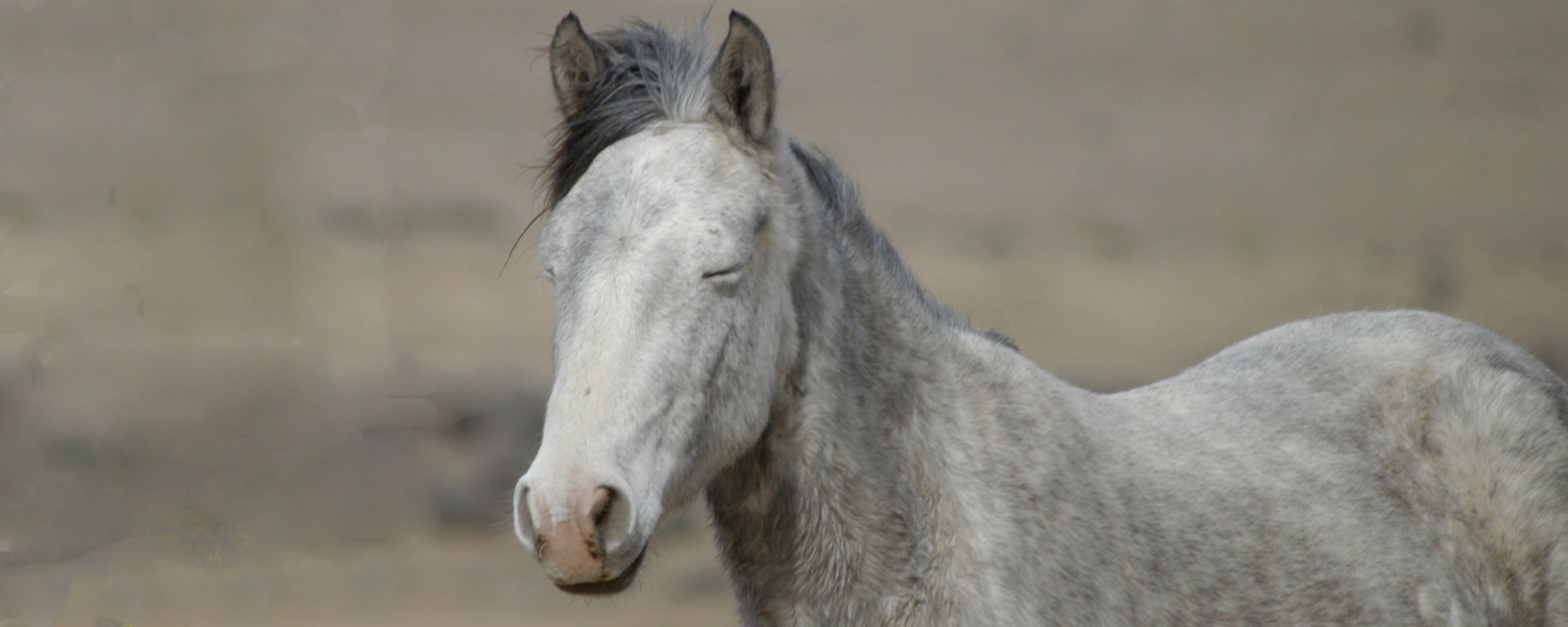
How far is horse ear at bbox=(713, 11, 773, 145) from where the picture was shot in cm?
212

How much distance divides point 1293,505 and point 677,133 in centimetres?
159

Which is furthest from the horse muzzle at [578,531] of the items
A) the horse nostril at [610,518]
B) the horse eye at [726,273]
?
the horse eye at [726,273]

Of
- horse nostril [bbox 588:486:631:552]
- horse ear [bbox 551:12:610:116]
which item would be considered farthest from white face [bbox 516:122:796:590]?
horse ear [bbox 551:12:610:116]

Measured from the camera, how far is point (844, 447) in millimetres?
2119

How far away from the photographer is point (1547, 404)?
9.91ft

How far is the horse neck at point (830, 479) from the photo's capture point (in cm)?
210

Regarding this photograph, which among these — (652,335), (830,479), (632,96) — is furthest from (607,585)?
(632,96)

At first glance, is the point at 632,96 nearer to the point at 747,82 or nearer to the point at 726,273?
the point at 747,82

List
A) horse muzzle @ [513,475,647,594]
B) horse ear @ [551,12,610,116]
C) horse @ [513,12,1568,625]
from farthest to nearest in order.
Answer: horse ear @ [551,12,610,116] < horse @ [513,12,1568,625] < horse muzzle @ [513,475,647,594]

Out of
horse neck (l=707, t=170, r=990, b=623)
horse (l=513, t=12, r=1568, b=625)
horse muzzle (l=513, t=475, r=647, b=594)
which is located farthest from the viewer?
horse neck (l=707, t=170, r=990, b=623)

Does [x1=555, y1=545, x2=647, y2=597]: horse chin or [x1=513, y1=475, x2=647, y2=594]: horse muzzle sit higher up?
[x1=513, y1=475, x2=647, y2=594]: horse muzzle

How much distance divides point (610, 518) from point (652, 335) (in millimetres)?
286

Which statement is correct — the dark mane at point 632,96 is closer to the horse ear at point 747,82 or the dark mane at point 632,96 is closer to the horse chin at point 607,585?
the horse ear at point 747,82

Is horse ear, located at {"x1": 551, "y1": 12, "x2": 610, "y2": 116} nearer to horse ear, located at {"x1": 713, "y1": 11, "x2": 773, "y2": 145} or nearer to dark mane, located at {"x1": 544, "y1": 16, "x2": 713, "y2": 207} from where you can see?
→ dark mane, located at {"x1": 544, "y1": 16, "x2": 713, "y2": 207}
